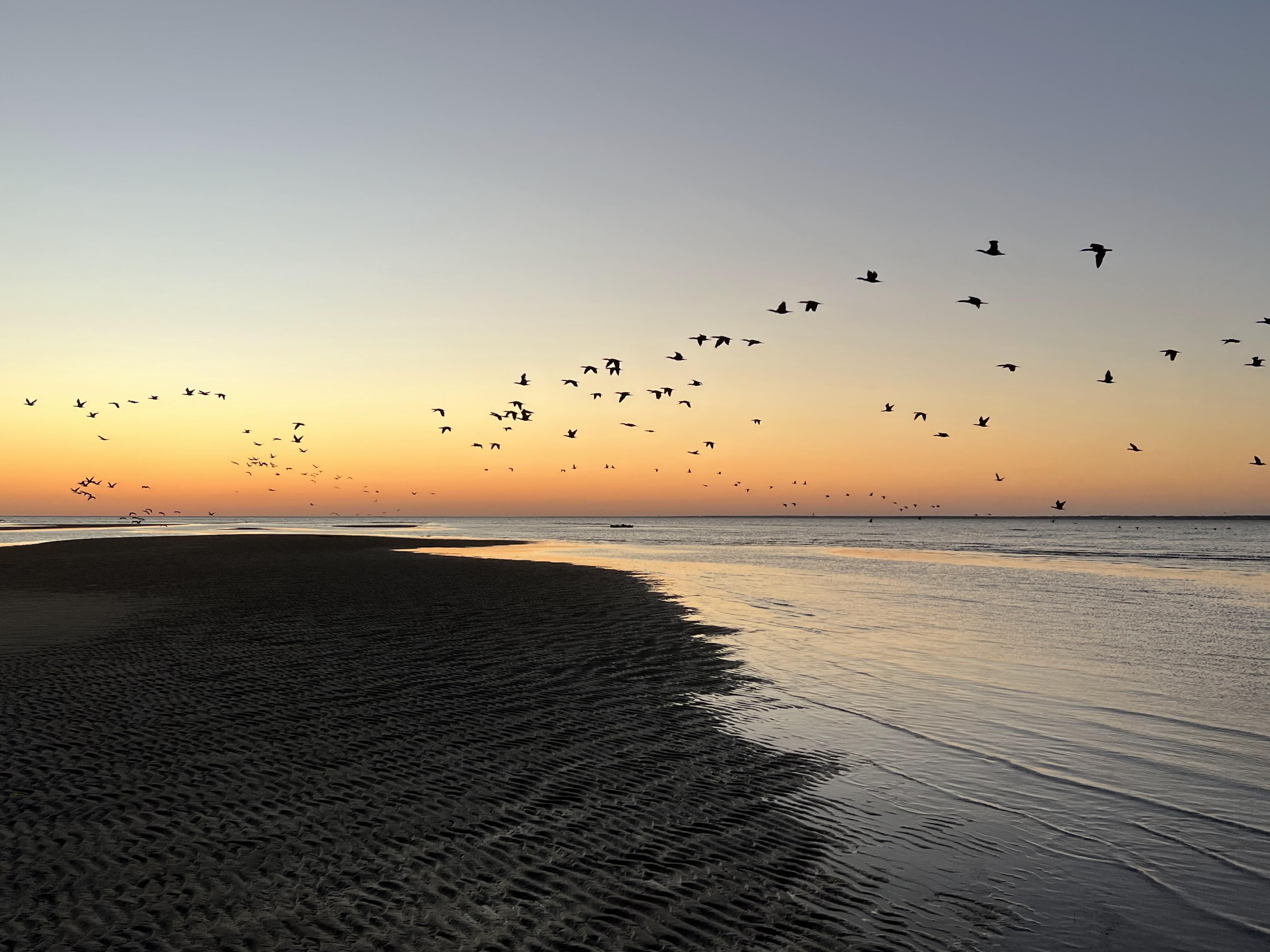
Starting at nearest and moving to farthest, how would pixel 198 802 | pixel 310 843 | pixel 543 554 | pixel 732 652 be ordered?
pixel 310 843
pixel 198 802
pixel 732 652
pixel 543 554

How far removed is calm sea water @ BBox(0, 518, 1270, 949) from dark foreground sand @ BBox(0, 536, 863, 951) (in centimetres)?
113

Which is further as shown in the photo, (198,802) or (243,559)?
(243,559)

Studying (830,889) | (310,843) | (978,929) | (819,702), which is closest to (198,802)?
(310,843)

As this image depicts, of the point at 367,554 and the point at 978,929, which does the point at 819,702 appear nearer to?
the point at 978,929

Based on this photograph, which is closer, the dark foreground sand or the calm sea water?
the dark foreground sand

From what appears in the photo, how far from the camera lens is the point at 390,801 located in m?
9.61

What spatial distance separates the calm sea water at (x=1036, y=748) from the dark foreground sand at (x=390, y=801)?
A: 3.72 feet

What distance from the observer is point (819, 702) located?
15930mm

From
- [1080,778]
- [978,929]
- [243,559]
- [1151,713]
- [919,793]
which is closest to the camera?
[978,929]

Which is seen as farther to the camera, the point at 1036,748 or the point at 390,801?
the point at 1036,748

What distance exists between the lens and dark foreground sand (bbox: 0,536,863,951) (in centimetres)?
676

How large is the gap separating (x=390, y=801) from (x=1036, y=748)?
975 centimetres

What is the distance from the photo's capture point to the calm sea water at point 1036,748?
24.9 ft

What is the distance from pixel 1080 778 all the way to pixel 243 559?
5432 centimetres
